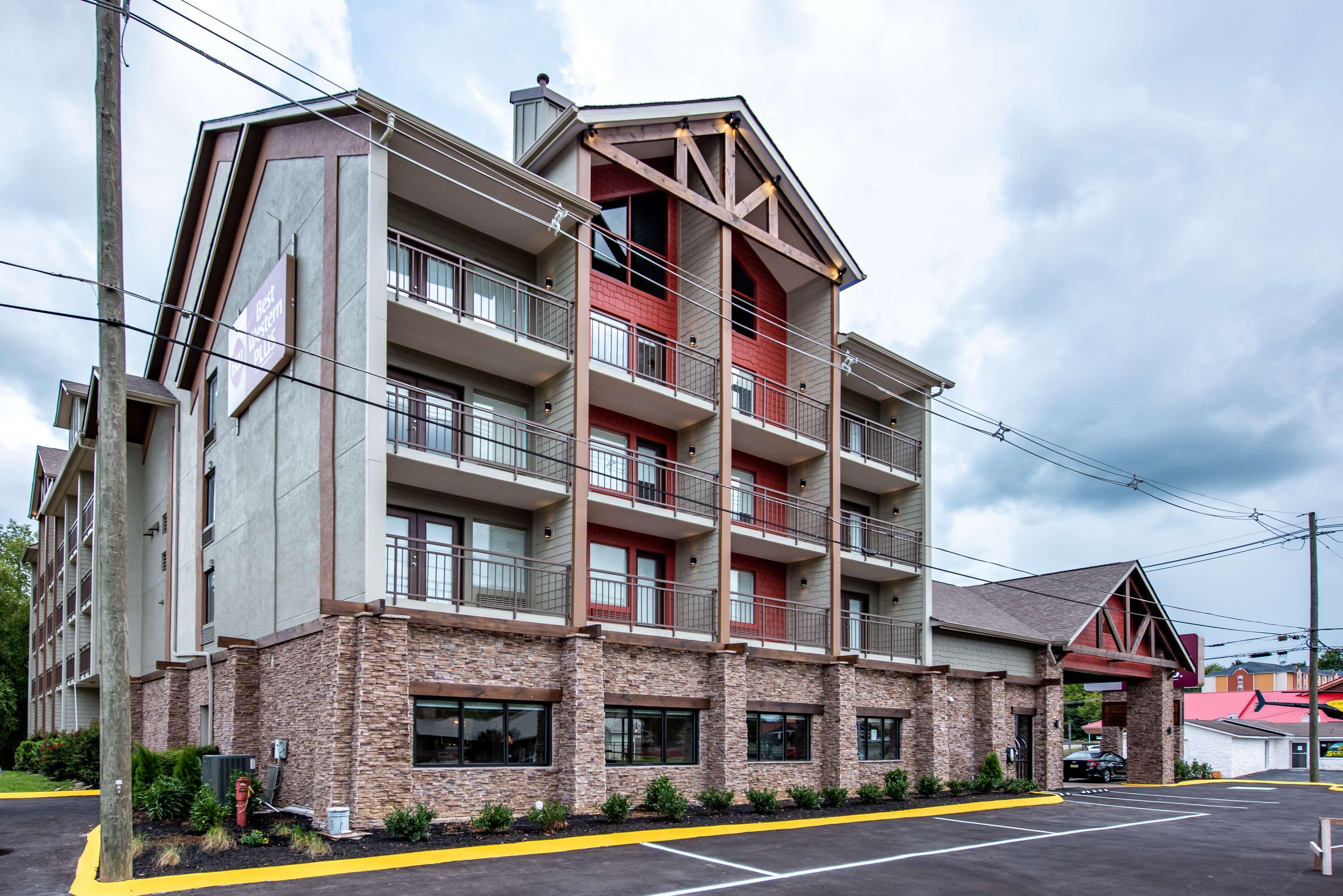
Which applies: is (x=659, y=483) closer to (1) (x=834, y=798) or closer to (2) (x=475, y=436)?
(2) (x=475, y=436)

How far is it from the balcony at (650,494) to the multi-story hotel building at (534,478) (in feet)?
0.32

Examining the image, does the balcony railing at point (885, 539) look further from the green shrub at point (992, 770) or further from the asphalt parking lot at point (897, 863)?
the asphalt parking lot at point (897, 863)

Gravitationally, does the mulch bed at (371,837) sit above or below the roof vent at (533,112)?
below

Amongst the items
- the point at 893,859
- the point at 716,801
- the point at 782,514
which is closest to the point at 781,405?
the point at 782,514

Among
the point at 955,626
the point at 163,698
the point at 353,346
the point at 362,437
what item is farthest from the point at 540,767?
the point at 955,626

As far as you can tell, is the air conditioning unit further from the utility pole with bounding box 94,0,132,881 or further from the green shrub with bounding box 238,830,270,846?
the utility pole with bounding box 94,0,132,881

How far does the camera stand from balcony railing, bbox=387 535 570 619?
17938mm

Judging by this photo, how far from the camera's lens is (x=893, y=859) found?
15750 mm

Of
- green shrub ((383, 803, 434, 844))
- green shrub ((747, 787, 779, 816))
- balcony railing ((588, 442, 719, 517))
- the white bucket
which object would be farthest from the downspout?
green shrub ((747, 787, 779, 816))

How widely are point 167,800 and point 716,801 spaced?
34.7ft

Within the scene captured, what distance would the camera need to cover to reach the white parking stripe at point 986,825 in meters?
20.1

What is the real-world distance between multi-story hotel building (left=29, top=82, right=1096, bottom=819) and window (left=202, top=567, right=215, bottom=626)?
21 centimetres

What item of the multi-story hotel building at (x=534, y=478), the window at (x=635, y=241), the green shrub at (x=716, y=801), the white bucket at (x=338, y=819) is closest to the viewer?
the white bucket at (x=338, y=819)

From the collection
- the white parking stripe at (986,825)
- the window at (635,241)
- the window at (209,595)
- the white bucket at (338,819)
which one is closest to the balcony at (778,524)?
the window at (635,241)
